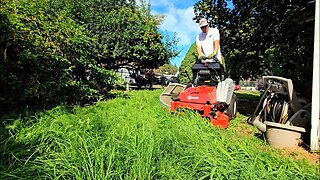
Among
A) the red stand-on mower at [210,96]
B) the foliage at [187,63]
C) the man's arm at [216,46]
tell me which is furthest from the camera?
the foliage at [187,63]

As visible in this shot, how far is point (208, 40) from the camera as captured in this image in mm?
4609

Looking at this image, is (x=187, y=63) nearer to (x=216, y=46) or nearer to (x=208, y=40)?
(x=208, y=40)

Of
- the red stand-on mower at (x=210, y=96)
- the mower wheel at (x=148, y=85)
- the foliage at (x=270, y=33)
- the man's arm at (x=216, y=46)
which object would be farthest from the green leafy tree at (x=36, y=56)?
the mower wheel at (x=148, y=85)

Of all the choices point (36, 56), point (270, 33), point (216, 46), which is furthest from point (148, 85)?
point (216, 46)

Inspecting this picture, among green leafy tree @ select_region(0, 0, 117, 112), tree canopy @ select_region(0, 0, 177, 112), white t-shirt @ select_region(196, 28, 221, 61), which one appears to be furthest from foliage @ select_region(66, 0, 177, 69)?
white t-shirt @ select_region(196, 28, 221, 61)

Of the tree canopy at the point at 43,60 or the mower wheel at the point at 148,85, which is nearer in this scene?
the tree canopy at the point at 43,60

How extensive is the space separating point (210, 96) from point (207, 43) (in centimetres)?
122

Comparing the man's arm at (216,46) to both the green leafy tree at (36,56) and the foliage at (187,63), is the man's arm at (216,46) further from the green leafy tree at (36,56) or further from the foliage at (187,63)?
the foliage at (187,63)

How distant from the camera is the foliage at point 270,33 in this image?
14.6ft

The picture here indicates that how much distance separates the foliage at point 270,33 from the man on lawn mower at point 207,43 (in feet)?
5.23

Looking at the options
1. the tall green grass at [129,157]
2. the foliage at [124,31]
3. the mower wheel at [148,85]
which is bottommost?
the tall green grass at [129,157]

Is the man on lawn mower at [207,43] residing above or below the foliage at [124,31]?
below

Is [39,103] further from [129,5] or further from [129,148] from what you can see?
[129,5]


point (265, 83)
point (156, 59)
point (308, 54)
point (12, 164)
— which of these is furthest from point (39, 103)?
point (156, 59)
